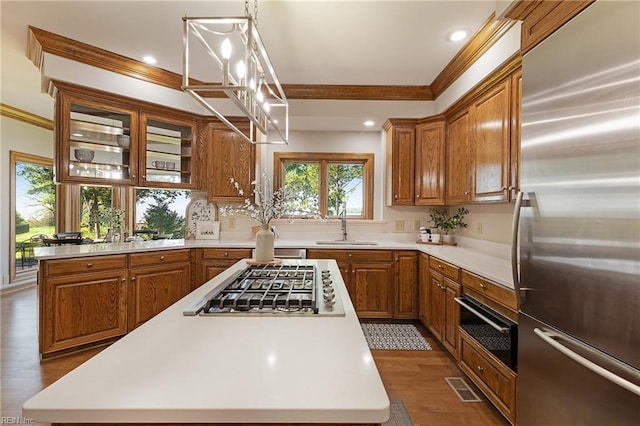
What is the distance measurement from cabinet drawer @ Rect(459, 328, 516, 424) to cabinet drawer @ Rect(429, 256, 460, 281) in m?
0.41

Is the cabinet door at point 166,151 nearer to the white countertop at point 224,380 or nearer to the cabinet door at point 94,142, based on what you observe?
the cabinet door at point 94,142

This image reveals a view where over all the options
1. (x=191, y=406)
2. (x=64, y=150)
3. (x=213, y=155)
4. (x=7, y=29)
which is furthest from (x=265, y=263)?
(x=7, y=29)

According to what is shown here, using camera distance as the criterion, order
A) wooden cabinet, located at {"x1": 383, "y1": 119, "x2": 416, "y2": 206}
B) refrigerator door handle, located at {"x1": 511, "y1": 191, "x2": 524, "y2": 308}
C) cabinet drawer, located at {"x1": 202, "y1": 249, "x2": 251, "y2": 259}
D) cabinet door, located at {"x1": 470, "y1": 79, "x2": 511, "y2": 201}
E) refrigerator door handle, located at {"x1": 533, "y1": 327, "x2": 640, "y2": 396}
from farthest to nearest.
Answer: wooden cabinet, located at {"x1": 383, "y1": 119, "x2": 416, "y2": 206}, cabinet drawer, located at {"x1": 202, "y1": 249, "x2": 251, "y2": 259}, cabinet door, located at {"x1": 470, "y1": 79, "x2": 511, "y2": 201}, refrigerator door handle, located at {"x1": 511, "y1": 191, "x2": 524, "y2": 308}, refrigerator door handle, located at {"x1": 533, "y1": 327, "x2": 640, "y2": 396}

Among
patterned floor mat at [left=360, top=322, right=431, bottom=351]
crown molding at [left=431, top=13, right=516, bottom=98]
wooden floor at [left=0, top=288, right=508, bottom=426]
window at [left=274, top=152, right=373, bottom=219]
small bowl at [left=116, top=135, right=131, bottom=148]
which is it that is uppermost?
crown molding at [left=431, top=13, right=516, bottom=98]

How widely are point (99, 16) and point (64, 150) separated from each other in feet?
4.16

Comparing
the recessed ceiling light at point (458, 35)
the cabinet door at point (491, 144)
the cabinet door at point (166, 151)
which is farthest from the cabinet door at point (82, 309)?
the recessed ceiling light at point (458, 35)

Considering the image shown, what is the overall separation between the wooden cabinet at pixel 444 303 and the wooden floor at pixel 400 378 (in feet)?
0.59

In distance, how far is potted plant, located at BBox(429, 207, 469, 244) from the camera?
344 centimetres

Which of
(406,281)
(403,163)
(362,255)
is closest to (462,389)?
(406,281)

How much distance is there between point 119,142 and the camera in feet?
10.7

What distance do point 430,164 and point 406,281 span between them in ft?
4.45

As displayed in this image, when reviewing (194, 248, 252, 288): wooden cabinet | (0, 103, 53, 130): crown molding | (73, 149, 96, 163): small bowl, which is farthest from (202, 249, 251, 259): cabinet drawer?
(0, 103, 53, 130): crown molding

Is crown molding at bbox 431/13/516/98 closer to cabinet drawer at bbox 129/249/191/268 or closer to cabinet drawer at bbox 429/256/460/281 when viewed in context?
cabinet drawer at bbox 429/256/460/281

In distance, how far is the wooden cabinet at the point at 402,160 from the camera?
12.1 feet
